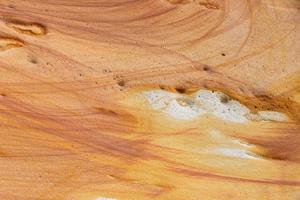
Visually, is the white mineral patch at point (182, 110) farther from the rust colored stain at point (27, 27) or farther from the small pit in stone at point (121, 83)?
the rust colored stain at point (27, 27)

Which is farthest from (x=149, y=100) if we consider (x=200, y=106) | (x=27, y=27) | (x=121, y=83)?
(x=27, y=27)

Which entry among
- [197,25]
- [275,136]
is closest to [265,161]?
[275,136]

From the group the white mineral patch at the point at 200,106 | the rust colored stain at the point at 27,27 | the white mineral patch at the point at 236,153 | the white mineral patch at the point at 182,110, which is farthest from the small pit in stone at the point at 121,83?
the white mineral patch at the point at 236,153

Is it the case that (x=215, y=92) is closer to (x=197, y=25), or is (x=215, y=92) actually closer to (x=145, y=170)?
(x=197, y=25)

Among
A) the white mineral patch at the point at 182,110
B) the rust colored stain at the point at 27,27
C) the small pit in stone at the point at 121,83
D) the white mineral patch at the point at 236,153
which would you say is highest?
the rust colored stain at the point at 27,27

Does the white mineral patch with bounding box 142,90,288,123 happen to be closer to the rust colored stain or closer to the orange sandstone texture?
the orange sandstone texture

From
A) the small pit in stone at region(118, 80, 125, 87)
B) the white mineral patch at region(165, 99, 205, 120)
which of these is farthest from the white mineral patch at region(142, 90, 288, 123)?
the small pit in stone at region(118, 80, 125, 87)

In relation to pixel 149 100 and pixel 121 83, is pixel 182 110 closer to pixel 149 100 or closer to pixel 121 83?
pixel 149 100

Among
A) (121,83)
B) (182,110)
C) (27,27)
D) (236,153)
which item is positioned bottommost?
(236,153)
